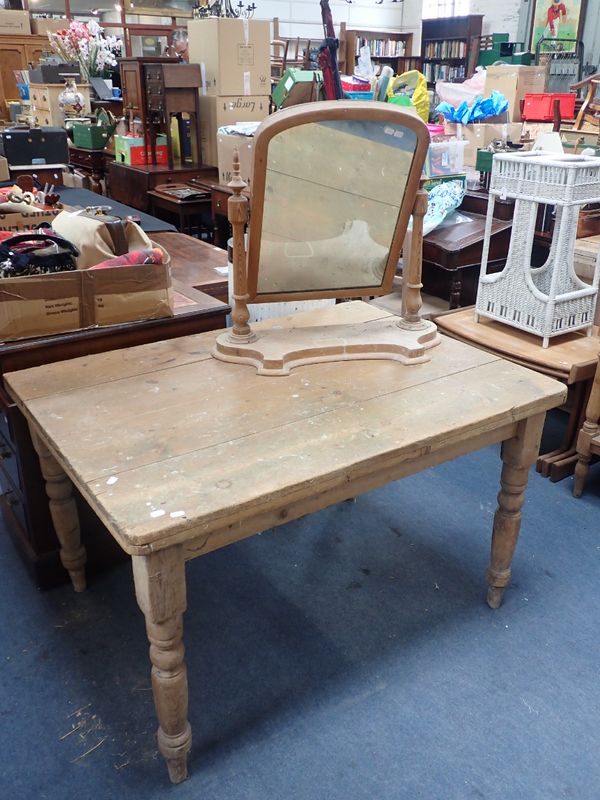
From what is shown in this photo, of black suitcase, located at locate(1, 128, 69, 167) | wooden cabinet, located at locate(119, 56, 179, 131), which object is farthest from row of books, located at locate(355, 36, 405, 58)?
black suitcase, located at locate(1, 128, 69, 167)

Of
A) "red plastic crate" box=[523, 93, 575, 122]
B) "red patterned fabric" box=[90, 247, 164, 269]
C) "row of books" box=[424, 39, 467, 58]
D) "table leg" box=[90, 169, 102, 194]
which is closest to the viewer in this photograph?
"red patterned fabric" box=[90, 247, 164, 269]

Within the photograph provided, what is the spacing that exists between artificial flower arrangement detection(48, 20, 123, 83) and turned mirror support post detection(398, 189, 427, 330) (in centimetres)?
493

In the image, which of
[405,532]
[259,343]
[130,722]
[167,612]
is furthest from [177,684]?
[405,532]

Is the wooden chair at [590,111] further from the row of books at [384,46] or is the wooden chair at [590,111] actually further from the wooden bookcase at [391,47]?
the row of books at [384,46]

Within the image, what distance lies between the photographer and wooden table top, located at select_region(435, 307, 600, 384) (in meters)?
2.33

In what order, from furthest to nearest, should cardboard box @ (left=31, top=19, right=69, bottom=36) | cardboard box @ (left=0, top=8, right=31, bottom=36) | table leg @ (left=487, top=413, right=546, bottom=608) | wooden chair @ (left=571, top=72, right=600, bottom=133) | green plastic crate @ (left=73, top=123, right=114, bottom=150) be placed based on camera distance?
1. cardboard box @ (left=31, top=19, right=69, bottom=36)
2. cardboard box @ (left=0, top=8, right=31, bottom=36)
3. green plastic crate @ (left=73, top=123, right=114, bottom=150)
4. wooden chair @ (left=571, top=72, right=600, bottom=133)
5. table leg @ (left=487, top=413, right=546, bottom=608)

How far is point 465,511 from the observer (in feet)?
7.51

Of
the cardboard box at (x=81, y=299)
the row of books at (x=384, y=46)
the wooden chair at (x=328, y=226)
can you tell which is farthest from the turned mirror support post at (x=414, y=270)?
the row of books at (x=384, y=46)

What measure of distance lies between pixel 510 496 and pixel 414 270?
0.62 metres

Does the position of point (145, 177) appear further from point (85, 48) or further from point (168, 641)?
point (168, 641)

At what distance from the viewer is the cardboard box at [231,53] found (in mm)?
4234

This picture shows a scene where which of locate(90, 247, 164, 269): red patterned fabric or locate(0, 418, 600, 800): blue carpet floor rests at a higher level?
locate(90, 247, 164, 269): red patterned fabric

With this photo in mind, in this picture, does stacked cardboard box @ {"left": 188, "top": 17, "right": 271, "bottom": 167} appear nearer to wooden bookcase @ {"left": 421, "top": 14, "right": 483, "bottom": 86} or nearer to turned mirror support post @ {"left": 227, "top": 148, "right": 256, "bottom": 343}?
turned mirror support post @ {"left": 227, "top": 148, "right": 256, "bottom": 343}

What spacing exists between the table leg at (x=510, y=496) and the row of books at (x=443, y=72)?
903 cm
